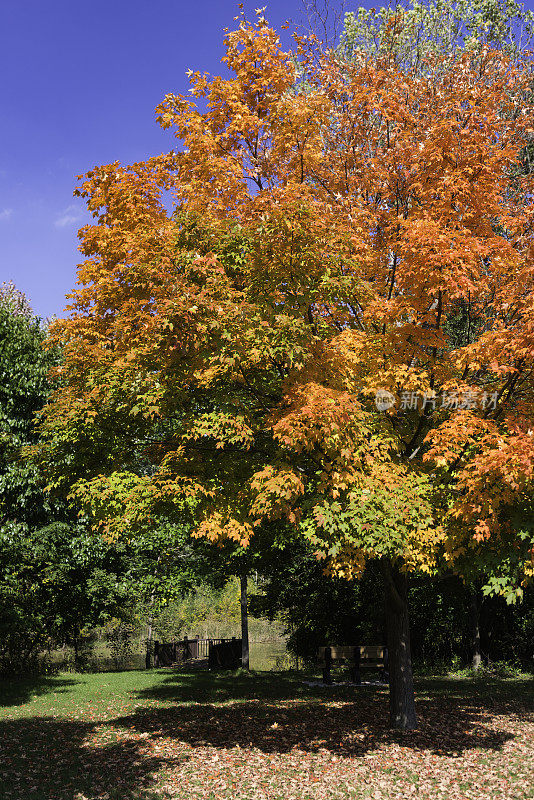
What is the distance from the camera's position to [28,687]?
1672cm

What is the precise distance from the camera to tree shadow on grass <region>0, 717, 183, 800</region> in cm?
696

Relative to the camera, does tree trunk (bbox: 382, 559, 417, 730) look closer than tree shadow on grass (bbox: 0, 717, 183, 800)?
No

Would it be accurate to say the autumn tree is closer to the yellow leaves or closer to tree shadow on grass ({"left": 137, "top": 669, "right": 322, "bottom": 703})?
the yellow leaves

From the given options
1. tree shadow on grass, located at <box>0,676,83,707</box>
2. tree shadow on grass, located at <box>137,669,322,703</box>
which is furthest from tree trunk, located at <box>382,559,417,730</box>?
tree shadow on grass, located at <box>0,676,83,707</box>

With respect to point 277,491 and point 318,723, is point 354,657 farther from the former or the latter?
point 277,491

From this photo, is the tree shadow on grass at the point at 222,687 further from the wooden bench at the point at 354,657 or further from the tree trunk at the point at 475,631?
the tree trunk at the point at 475,631

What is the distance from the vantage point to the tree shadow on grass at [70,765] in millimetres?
6961

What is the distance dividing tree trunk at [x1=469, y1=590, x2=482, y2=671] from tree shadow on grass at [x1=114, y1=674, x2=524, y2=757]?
6.77 meters

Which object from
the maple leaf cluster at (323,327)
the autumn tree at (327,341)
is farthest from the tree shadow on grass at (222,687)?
the maple leaf cluster at (323,327)

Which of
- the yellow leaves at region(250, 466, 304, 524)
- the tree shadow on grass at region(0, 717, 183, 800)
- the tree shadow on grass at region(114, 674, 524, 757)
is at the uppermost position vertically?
the yellow leaves at region(250, 466, 304, 524)

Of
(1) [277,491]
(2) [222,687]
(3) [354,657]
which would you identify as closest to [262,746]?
(1) [277,491]

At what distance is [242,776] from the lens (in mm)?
7773

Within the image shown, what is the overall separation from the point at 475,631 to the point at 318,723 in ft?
39.7

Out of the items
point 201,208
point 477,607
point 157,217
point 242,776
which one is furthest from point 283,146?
point 477,607
